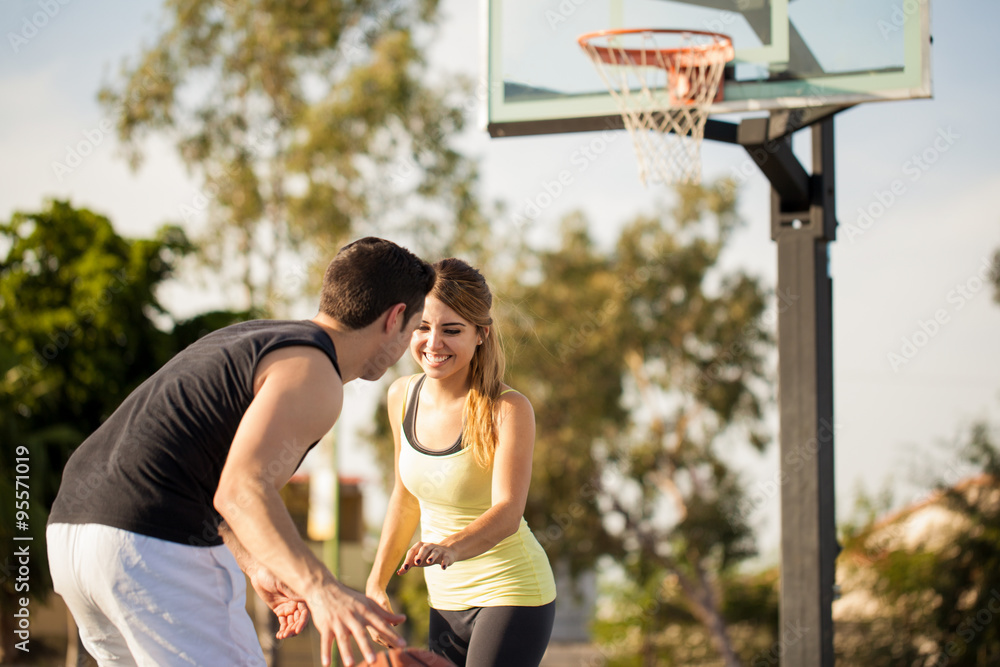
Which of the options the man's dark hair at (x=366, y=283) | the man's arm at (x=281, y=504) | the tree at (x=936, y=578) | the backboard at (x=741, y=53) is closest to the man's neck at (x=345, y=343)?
the man's dark hair at (x=366, y=283)

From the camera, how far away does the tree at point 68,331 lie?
11727mm

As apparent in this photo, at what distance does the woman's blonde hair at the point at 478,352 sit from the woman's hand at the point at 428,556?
505 millimetres

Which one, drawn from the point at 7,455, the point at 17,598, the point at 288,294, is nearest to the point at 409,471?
the point at 7,455

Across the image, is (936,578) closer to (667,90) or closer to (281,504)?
(667,90)

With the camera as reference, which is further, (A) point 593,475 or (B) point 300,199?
(A) point 593,475

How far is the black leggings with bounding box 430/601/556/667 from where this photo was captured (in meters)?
3.08

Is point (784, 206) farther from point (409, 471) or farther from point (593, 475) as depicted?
point (593, 475)

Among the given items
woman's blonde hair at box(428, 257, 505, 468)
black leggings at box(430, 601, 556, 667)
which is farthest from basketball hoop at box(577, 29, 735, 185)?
black leggings at box(430, 601, 556, 667)

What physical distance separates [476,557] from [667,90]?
3387 mm

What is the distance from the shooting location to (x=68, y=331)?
40.1ft

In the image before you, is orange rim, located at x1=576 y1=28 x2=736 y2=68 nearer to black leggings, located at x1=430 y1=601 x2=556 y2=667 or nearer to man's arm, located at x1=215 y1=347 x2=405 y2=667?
black leggings, located at x1=430 y1=601 x2=556 y2=667

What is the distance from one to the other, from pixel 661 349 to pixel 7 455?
43.0ft

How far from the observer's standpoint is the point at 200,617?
2.10 m

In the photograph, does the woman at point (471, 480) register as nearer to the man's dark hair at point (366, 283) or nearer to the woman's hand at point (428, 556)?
the woman's hand at point (428, 556)
